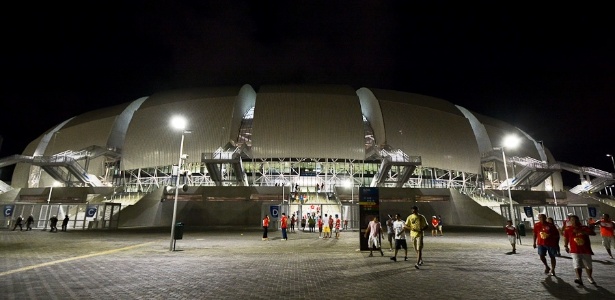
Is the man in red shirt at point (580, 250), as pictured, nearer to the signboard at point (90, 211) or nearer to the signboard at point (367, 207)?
the signboard at point (367, 207)

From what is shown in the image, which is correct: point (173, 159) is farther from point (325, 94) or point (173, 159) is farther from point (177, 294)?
point (177, 294)

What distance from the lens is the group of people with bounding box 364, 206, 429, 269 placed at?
9766 millimetres

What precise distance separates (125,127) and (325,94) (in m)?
34.6

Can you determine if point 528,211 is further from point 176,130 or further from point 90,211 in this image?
point 176,130

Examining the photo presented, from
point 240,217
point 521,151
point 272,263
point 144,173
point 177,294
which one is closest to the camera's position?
point 177,294

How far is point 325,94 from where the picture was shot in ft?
158

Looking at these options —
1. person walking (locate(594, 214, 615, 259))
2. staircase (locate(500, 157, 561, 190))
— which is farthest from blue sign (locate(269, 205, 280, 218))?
staircase (locate(500, 157, 561, 190))

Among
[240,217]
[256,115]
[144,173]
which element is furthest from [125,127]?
[240,217]

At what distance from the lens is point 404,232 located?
10914 mm

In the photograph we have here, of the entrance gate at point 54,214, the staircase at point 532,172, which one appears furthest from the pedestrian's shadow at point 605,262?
the staircase at point 532,172

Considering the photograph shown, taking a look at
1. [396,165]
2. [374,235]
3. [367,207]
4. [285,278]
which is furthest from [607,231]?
[396,165]

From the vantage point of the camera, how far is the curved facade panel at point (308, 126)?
141 feet

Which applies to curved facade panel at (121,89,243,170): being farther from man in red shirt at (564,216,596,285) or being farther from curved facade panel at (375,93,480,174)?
man in red shirt at (564,216,596,285)

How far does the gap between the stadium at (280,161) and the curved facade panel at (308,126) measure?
16 centimetres
